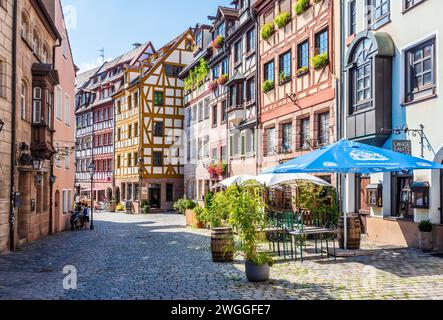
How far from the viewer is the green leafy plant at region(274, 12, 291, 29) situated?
21.3 meters

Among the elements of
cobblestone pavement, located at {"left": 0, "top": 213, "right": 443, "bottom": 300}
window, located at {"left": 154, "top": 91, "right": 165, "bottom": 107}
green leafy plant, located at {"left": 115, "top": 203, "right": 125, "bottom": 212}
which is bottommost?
green leafy plant, located at {"left": 115, "top": 203, "right": 125, "bottom": 212}

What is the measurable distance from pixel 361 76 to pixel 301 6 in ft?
18.7

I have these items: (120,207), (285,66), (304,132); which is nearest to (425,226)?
(304,132)

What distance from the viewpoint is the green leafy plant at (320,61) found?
59.5ft

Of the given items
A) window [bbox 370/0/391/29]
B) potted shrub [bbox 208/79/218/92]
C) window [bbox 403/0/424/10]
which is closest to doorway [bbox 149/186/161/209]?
potted shrub [bbox 208/79/218/92]

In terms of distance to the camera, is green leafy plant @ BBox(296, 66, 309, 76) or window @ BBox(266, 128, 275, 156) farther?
window @ BBox(266, 128, 275, 156)

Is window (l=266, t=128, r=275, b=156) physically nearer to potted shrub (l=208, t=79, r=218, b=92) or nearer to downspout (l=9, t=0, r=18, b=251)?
potted shrub (l=208, t=79, r=218, b=92)

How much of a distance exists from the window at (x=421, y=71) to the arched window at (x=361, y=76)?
4.13 ft

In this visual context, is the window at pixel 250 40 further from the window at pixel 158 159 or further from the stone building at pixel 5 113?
the window at pixel 158 159

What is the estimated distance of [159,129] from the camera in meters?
42.7

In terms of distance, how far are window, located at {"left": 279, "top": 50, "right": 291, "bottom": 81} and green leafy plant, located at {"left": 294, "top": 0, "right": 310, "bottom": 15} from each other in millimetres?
2014

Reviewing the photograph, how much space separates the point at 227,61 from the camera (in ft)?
99.9

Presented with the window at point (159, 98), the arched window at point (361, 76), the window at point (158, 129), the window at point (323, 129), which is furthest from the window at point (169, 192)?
the arched window at point (361, 76)
